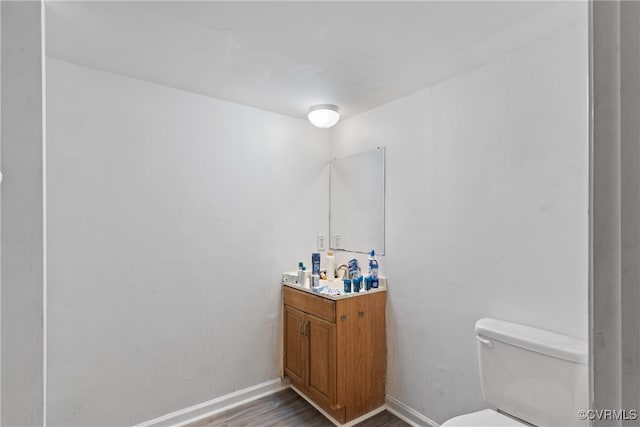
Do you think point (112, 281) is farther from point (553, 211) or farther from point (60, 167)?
point (553, 211)

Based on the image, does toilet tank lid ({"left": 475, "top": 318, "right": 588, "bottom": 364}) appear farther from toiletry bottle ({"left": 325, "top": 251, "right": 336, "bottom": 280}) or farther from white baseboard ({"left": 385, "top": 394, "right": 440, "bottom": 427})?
toiletry bottle ({"left": 325, "top": 251, "right": 336, "bottom": 280})

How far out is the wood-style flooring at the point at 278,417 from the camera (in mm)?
2137

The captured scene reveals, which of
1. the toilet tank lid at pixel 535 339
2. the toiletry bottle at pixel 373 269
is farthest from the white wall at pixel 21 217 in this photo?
the toiletry bottle at pixel 373 269

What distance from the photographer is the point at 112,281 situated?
6.30ft

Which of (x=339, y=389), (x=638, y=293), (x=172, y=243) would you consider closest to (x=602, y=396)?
(x=638, y=293)

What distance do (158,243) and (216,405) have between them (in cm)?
119

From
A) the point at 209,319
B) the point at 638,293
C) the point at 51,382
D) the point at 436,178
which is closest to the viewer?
the point at 638,293

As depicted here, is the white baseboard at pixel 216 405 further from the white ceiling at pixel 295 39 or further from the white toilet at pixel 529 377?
the white ceiling at pixel 295 39

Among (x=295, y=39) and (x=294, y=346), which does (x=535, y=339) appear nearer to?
(x=294, y=346)

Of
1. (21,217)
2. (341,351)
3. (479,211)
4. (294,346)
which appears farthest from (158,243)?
(479,211)

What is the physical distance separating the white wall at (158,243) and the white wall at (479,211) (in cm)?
95

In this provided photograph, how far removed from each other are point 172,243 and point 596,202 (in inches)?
85.9

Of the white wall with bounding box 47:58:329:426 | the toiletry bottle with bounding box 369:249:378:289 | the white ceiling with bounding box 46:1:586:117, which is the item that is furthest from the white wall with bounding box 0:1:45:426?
the toiletry bottle with bounding box 369:249:378:289

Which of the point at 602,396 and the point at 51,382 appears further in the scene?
the point at 51,382
